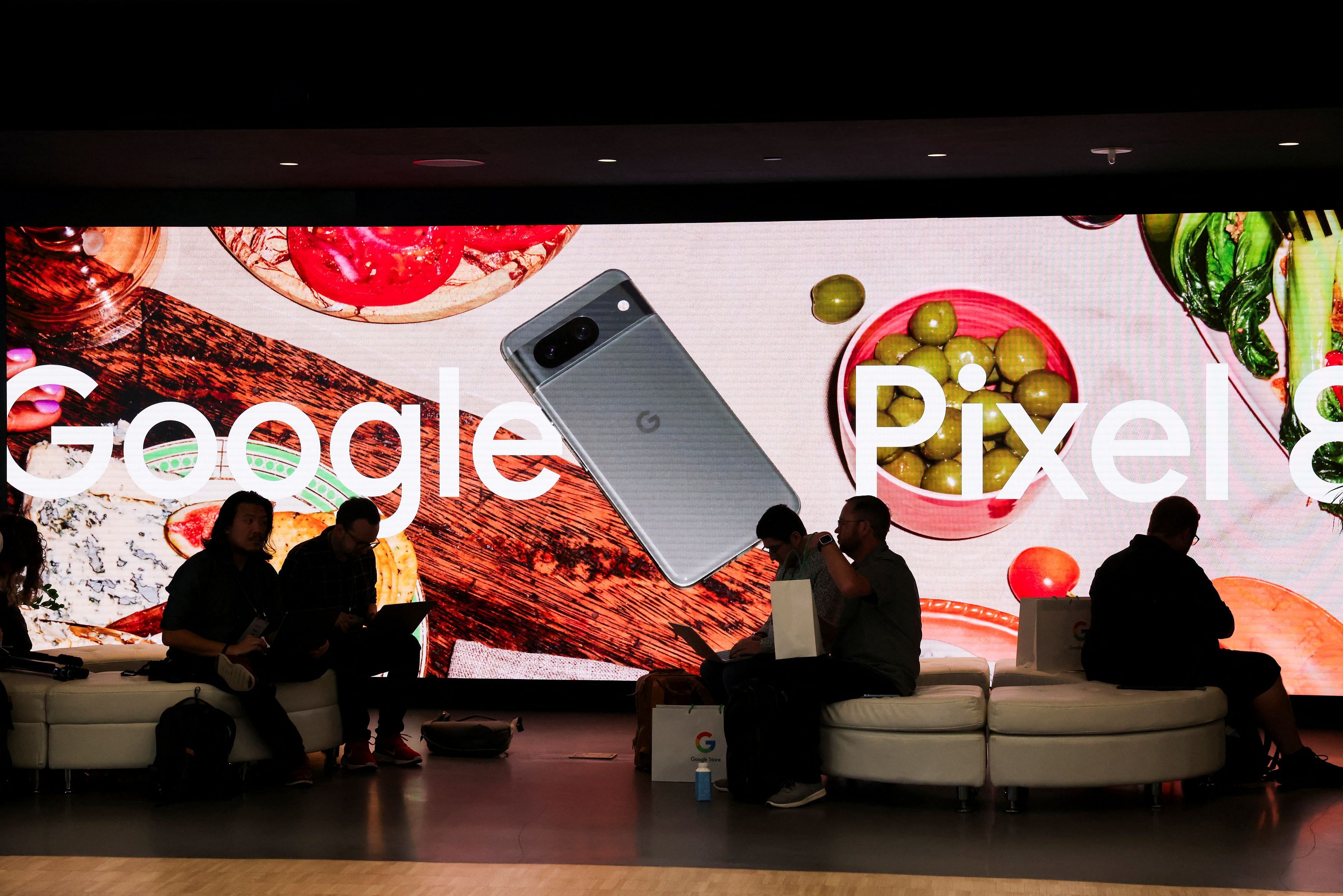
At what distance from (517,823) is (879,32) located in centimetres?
381

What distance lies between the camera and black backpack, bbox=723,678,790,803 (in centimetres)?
576

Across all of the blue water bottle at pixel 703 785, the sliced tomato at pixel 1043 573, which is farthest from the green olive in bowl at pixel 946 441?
the blue water bottle at pixel 703 785

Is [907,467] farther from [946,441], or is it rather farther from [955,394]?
[955,394]

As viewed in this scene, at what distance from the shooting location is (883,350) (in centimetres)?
829

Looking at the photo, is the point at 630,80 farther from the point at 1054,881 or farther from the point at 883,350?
the point at 1054,881

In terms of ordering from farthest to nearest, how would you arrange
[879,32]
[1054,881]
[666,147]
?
A: [666,147], [879,32], [1054,881]

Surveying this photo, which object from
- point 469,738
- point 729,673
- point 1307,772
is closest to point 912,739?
point 729,673

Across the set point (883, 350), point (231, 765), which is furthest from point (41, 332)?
point (883, 350)

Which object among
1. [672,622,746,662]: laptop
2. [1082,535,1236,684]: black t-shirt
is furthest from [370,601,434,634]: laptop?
[1082,535,1236,684]: black t-shirt

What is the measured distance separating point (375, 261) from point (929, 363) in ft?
10.4

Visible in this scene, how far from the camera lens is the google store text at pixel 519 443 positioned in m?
8.05

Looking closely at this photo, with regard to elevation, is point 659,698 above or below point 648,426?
below

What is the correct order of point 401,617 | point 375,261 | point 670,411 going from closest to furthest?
point 401,617, point 670,411, point 375,261

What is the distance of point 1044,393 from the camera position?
8180mm
